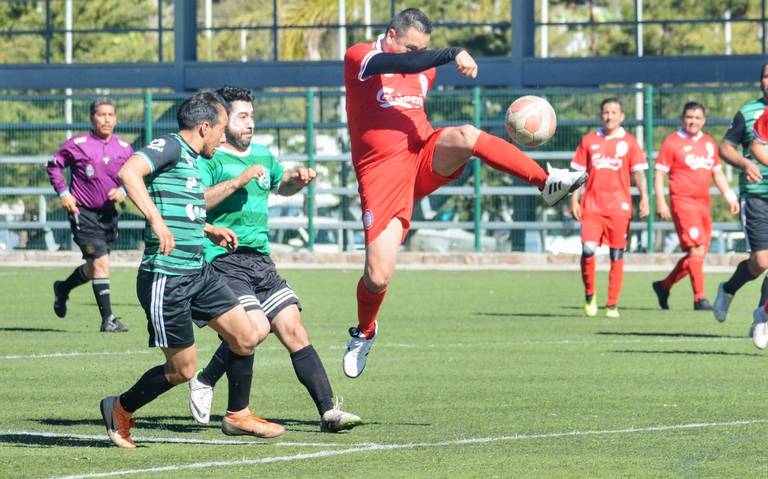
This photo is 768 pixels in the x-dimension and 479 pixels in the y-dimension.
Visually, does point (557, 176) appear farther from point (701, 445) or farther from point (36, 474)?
point (36, 474)

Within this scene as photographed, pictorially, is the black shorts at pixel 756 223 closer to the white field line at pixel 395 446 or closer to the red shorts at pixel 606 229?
the red shorts at pixel 606 229

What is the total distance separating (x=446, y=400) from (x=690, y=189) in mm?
9279

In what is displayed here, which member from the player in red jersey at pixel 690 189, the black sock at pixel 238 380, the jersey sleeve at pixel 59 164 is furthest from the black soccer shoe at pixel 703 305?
the black sock at pixel 238 380

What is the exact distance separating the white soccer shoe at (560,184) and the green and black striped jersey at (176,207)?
7.41 ft

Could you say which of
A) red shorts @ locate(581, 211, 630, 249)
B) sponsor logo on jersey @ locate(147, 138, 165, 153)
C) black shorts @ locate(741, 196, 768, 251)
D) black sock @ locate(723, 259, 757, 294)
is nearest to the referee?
red shorts @ locate(581, 211, 630, 249)

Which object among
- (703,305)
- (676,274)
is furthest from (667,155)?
(703,305)

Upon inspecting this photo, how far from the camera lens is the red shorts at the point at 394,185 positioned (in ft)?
34.2

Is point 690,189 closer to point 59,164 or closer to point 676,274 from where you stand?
point 676,274

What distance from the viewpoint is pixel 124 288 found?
2288 centimetres

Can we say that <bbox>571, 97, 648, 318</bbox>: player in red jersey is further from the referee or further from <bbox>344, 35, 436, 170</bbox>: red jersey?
<bbox>344, 35, 436, 170</bbox>: red jersey

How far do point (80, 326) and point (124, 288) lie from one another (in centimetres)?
631

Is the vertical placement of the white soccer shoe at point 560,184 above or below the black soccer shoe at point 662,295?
above

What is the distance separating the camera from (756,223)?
549 inches

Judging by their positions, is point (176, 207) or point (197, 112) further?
point (197, 112)
